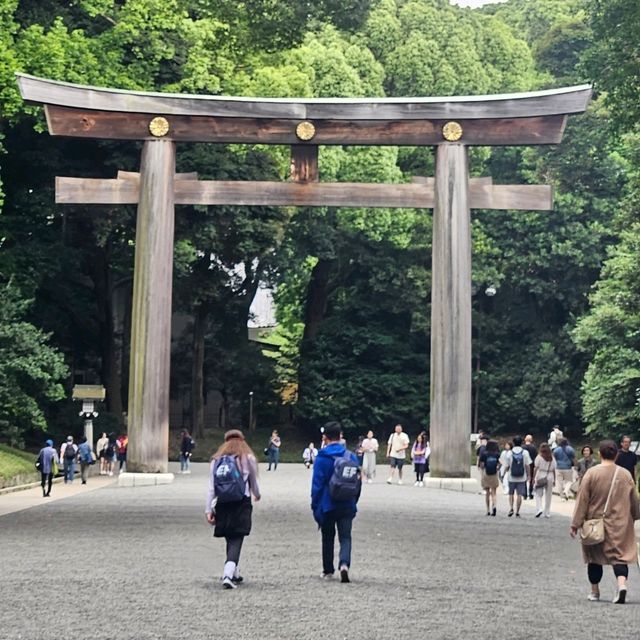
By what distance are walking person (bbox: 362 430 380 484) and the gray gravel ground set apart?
10962 millimetres

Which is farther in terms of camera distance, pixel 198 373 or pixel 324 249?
pixel 198 373

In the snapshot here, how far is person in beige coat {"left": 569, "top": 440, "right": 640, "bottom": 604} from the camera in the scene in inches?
457

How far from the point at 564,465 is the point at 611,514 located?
15.2 m

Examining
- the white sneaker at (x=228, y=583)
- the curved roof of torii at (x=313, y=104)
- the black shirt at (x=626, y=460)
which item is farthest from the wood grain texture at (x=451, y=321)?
the white sneaker at (x=228, y=583)

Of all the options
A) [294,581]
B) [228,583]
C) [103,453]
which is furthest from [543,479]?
[103,453]

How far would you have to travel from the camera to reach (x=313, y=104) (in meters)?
28.1

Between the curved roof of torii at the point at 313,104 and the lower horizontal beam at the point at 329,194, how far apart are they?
1.45 metres

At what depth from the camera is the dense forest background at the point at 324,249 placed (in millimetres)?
37094

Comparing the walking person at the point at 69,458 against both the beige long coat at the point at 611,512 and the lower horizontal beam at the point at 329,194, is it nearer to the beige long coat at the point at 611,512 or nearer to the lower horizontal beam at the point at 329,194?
the lower horizontal beam at the point at 329,194

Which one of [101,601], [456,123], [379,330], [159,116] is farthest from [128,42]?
[101,601]

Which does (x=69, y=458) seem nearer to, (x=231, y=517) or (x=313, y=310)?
(x=231, y=517)

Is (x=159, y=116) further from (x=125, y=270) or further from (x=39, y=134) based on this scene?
(x=125, y=270)

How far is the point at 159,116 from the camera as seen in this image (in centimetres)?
2855

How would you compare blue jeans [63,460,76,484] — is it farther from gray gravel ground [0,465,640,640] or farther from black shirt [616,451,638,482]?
black shirt [616,451,638,482]
